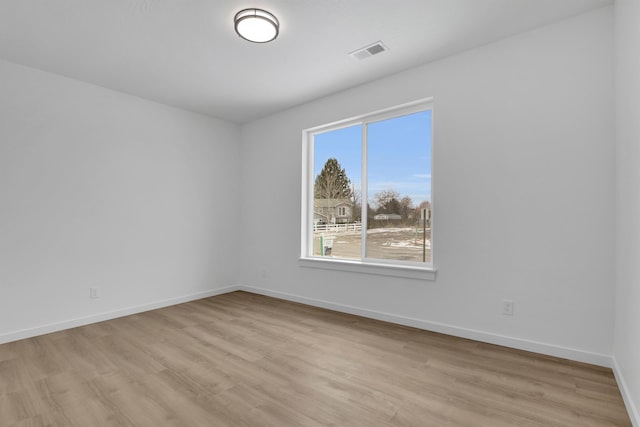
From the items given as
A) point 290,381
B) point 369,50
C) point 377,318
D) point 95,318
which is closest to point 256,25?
point 369,50

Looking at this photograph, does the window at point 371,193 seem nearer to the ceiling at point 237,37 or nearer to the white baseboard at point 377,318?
the white baseboard at point 377,318

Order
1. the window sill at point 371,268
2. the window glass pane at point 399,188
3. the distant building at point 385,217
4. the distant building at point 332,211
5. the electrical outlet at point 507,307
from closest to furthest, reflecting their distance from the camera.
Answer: the electrical outlet at point 507,307, the window sill at point 371,268, the window glass pane at point 399,188, the distant building at point 385,217, the distant building at point 332,211

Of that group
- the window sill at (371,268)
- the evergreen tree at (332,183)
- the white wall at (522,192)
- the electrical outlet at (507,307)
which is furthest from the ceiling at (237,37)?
the electrical outlet at (507,307)

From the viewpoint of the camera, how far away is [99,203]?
3611 mm

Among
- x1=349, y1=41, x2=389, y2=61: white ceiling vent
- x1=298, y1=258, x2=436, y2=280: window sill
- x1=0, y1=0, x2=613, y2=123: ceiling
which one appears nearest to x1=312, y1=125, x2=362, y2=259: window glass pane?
x1=298, y1=258, x2=436, y2=280: window sill

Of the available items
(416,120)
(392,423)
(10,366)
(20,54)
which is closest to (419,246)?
(416,120)

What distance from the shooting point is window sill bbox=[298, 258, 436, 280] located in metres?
3.18

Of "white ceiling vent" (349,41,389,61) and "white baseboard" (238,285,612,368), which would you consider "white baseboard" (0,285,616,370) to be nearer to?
"white baseboard" (238,285,612,368)

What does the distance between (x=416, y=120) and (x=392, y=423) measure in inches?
112

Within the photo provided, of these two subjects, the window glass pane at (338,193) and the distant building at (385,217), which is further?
the window glass pane at (338,193)

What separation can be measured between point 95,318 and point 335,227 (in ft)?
9.75

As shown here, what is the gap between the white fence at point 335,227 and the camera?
3.94m

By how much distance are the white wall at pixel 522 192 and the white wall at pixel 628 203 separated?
144 mm

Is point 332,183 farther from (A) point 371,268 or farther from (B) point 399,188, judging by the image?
(A) point 371,268
